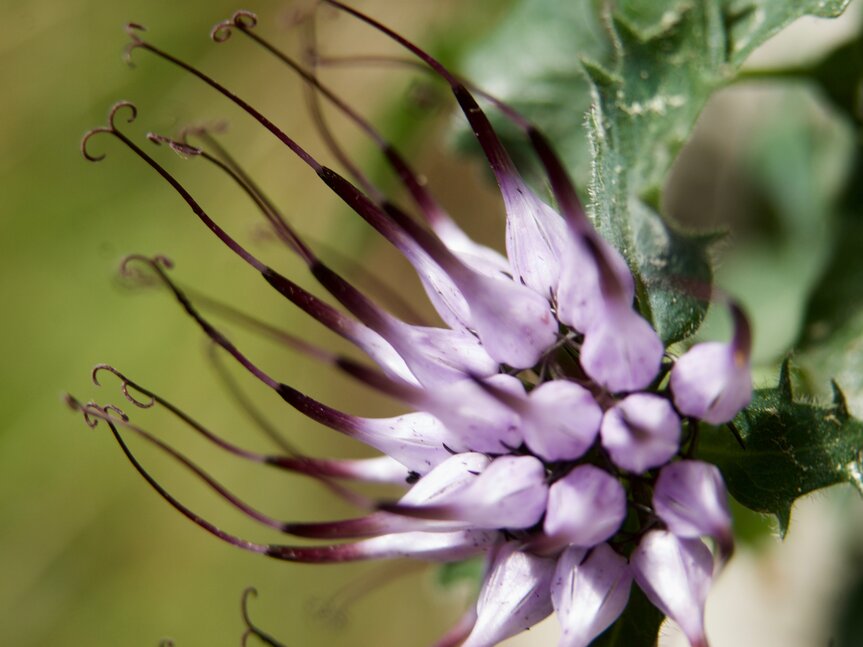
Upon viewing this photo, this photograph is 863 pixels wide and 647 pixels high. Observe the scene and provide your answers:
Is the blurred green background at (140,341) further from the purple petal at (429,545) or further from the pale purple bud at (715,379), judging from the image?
the pale purple bud at (715,379)

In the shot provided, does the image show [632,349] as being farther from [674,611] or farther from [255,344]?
[255,344]

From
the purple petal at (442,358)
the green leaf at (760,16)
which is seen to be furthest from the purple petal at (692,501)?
the green leaf at (760,16)

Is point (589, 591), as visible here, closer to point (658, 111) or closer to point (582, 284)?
point (582, 284)

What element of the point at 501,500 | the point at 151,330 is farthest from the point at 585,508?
the point at 151,330

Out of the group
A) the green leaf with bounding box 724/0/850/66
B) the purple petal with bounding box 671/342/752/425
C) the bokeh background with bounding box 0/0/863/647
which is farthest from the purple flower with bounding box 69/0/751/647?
the bokeh background with bounding box 0/0/863/647

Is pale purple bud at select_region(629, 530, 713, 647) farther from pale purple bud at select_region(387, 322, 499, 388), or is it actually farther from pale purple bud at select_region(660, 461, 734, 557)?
pale purple bud at select_region(387, 322, 499, 388)
